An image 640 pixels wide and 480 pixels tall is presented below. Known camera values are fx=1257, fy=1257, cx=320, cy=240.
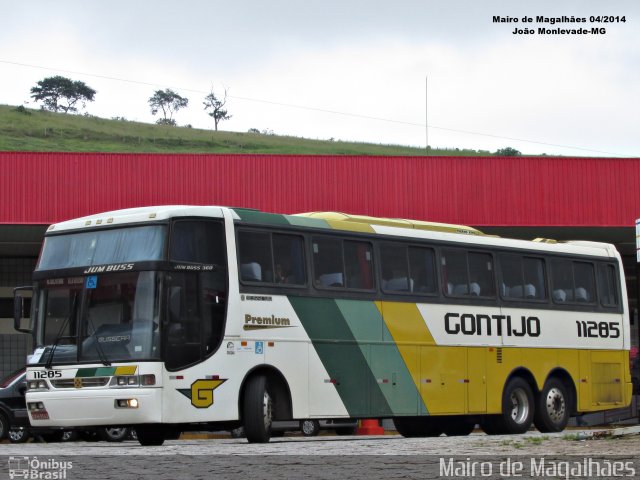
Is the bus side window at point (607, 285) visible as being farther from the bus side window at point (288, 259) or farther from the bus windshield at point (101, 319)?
the bus windshield at point (101, 319)

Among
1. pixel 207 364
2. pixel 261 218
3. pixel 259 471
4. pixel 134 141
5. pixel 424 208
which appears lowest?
pixel 259 471

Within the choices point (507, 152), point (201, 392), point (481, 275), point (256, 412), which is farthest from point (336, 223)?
point (507, 152)

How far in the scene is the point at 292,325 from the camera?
17734 millimetres

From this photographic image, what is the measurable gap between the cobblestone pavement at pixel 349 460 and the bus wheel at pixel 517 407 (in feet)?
23.0

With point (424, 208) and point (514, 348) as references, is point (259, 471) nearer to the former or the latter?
point (514, 348)

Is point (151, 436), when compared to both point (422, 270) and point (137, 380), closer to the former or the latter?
point (137, 380)

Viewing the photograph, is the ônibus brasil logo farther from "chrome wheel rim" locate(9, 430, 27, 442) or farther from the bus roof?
"chrome wheel rim" locate(9, 430, 27, 442)

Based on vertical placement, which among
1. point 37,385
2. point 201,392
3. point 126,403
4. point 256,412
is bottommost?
point 256,412

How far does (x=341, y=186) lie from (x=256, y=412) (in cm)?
1543

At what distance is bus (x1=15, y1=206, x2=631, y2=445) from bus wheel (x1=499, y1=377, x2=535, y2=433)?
25mm

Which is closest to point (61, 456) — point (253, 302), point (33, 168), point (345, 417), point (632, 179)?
point (253, 302)

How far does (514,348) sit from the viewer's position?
2170cm

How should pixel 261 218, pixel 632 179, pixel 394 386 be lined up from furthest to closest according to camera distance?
pixel 632 179
pixel 394 386
pixel 261 218

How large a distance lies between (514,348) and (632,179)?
1237cm
